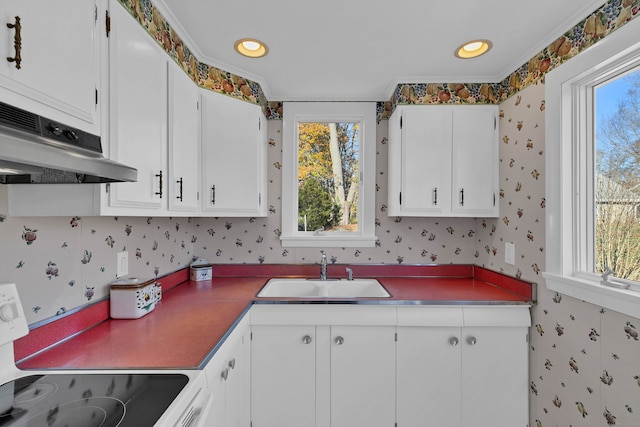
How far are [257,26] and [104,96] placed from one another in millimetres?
869

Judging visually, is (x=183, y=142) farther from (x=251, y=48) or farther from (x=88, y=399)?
(x=88, y=399)

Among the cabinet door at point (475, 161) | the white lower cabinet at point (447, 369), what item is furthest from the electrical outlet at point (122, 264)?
the cabinet door at point (475, 161)

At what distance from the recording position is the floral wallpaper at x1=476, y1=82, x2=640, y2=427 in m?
1.31

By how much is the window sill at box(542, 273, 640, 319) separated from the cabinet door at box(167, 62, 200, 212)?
201 centimetres

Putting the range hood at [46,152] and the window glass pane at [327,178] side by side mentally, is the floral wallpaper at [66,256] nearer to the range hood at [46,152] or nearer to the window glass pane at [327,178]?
the range hood at [46,152]

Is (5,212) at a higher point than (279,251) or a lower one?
higher

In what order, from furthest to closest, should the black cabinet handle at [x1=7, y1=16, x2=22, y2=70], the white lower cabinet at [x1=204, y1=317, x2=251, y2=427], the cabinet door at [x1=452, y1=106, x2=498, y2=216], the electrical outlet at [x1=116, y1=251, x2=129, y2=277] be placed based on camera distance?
the cabinet door at [x1=452, y1=106, x2=498, y2=216] → the electrical outlet at [x1=116, y1=251, x2=129, y2=277] → the white lower cabinet at [x1=204, y1=317, x2=251, y2=427] → the black cabinet handle at [x1=7, y1=16, x2=22, y2=70]

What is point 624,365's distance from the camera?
1.29m

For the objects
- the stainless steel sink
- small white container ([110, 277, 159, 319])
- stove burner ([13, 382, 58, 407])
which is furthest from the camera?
the stainless steel sink

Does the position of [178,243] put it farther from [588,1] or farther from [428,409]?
[588,1]

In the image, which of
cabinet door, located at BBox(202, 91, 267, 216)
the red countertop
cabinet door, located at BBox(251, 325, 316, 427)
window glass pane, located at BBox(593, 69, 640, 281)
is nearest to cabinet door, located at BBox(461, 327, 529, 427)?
the red countertop

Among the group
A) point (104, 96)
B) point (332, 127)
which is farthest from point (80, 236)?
point (332, 127)

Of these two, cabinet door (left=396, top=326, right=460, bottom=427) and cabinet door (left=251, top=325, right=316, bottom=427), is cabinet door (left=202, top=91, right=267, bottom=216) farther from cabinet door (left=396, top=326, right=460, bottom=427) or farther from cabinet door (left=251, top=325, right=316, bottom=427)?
cabinet door (left=396, top=326, right=460, bottom=427)

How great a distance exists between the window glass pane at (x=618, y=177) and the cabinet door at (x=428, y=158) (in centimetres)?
78
